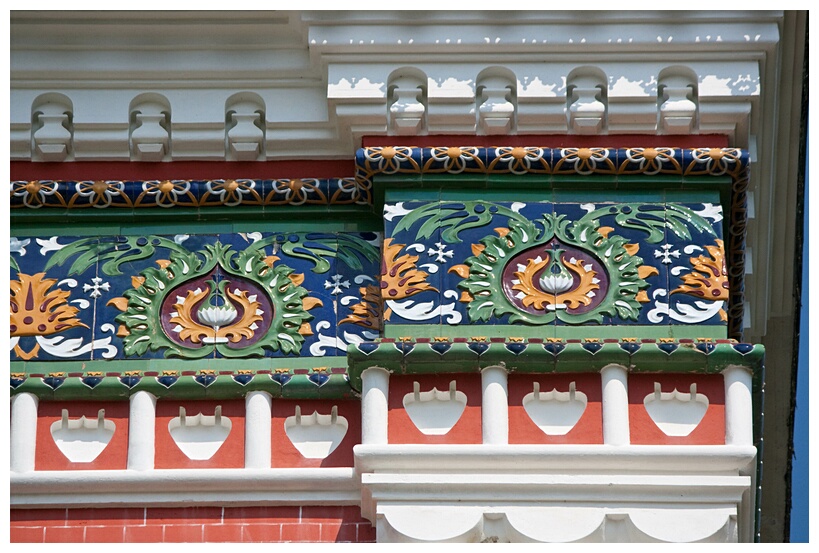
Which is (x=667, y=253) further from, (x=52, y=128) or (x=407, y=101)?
(x=52, y=128)

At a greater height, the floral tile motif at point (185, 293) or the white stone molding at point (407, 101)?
the white stone molding at point (407, 101)

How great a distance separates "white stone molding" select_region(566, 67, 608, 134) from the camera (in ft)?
32.2

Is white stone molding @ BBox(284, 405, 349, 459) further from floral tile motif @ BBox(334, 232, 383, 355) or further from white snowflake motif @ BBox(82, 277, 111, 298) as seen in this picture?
white snowflake motif @ BBox(82, 277, 111, 298)

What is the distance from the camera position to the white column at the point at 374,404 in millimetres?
9016

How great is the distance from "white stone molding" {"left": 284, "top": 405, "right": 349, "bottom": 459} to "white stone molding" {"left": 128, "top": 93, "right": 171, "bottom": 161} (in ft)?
4.10

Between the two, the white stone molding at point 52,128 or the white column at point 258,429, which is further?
the white stone molding at point 52,128

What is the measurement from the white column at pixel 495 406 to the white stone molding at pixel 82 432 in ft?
4.06

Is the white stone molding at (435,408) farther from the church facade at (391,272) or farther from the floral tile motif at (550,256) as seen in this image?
the floral tile motif at (550,256)

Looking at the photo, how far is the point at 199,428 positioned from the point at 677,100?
2.06 m

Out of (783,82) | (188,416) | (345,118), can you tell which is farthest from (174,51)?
(783,82)

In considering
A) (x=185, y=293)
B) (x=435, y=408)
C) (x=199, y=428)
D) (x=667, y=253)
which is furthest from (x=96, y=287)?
(x=667, y=253)

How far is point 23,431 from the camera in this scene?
9.20 meters

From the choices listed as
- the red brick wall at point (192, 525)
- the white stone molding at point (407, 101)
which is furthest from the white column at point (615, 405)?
the white stone molding at point (407, 101)

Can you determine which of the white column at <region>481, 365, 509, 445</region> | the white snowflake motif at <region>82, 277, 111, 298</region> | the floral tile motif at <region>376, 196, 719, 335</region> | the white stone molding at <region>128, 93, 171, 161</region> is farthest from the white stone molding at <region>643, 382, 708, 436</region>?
the white stone molding at <region>128, 93, 171, 161</region>
